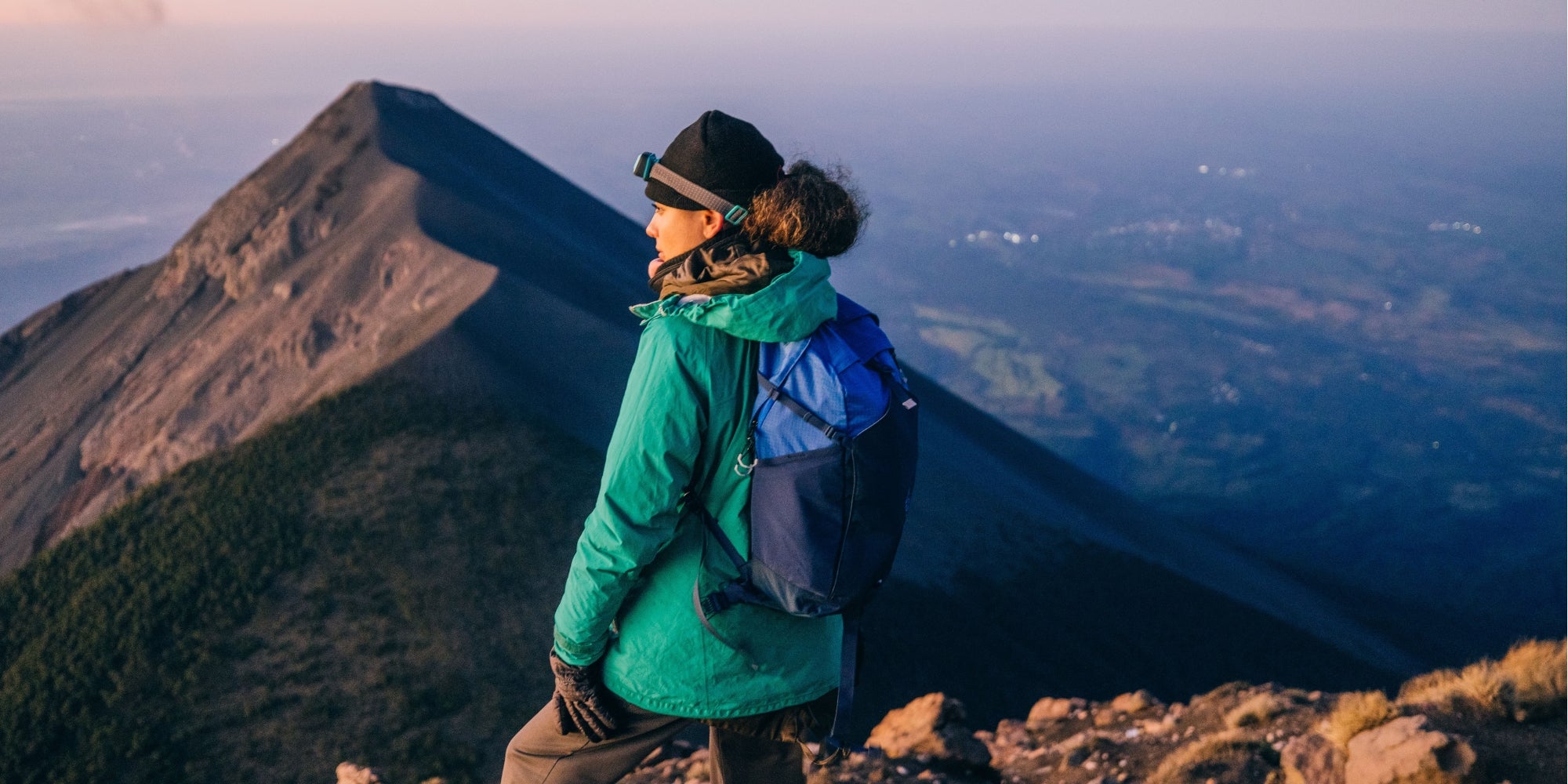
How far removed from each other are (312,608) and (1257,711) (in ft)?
46.1

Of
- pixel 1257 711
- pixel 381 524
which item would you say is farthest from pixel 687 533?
pixel 381 524

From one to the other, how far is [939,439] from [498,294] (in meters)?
16.0

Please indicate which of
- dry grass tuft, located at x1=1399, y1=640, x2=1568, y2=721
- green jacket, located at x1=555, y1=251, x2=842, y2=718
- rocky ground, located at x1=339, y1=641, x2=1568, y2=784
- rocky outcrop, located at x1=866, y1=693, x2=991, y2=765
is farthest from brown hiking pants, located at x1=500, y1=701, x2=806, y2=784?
dry grass tuft, located at x1=1399, y1=640, x2=1568, y2=721

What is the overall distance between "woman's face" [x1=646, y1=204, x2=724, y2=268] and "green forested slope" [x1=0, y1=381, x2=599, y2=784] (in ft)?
39.2

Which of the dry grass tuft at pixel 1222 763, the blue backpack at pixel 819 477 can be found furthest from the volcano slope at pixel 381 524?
the blue backpack at pixel 819 477

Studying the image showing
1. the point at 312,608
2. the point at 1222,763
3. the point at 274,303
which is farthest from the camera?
the point at 274,303

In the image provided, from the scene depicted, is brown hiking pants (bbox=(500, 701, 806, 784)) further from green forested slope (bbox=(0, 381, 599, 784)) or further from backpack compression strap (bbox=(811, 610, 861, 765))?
green forested slope (bbox=(0, 381, 599, 784))

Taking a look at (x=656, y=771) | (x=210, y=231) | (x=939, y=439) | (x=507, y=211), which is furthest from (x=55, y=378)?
(x=656, y=771)

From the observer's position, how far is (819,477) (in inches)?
117

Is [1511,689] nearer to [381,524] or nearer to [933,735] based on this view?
[933,735]

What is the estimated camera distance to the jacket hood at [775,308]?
9.71 feet

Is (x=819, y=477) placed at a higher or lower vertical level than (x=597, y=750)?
higher

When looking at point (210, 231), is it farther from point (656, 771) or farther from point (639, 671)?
point (639, 671)

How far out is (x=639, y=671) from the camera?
3328 millimetres
